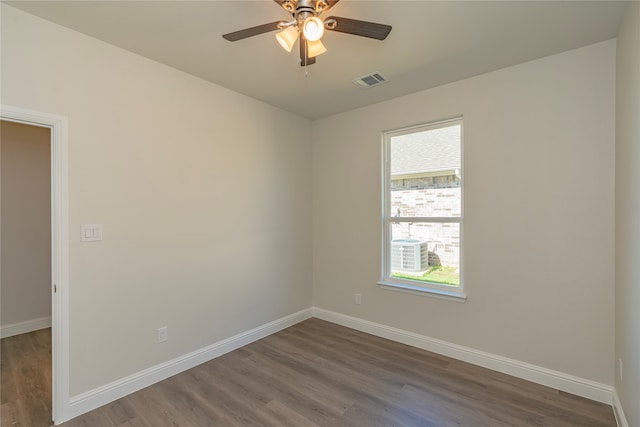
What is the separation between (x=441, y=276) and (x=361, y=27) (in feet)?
8.07

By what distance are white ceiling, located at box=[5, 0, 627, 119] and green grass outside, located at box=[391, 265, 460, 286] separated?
1.89m

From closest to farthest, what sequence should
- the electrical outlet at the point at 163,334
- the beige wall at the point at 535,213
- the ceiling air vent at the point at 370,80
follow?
the beige wall at the point at 535,213, the electrical outlet at the point at 163,334, the ceiling air vent at the point at 370,80

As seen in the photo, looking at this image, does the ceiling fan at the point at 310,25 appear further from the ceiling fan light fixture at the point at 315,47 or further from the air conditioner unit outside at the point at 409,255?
the air conditioner unit outside at the point at 409,255

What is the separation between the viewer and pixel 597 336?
2279mm

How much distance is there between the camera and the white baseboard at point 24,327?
11.2 feet

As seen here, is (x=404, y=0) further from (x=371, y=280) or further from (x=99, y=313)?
(x=99, y=313)

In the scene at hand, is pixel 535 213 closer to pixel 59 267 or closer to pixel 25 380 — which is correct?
pixel 59 267

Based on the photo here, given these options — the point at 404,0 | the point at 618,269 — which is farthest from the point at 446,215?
the point at 404,0

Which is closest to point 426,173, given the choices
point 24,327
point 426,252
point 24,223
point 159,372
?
point 426,252

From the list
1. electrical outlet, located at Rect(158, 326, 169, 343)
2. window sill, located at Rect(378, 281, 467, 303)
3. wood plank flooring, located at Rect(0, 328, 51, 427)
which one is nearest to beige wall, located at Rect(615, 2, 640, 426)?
window sill, located at Rect(378, 281, 467, 303)

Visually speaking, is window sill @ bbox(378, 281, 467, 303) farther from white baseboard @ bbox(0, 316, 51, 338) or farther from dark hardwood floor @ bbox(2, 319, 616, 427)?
white baseboard @ bbox(0, 316, 51, 338)

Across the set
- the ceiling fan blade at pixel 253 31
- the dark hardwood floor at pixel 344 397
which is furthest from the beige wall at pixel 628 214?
the ceiling fan blade at pixel 253 31

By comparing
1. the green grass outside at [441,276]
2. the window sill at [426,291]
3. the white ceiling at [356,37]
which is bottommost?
the window sill at [426,291]

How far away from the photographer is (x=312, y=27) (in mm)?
1584
